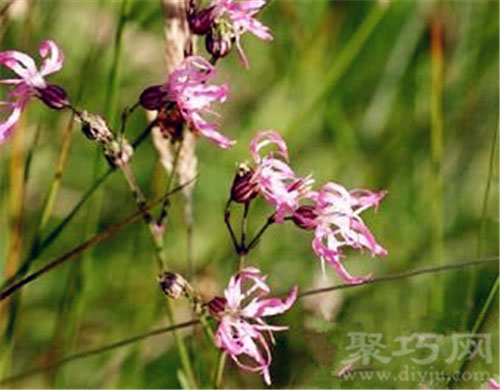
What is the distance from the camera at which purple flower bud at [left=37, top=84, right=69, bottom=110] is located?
3.68ft

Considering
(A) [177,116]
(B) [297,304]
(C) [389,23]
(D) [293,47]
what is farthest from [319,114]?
(A) [177,116]

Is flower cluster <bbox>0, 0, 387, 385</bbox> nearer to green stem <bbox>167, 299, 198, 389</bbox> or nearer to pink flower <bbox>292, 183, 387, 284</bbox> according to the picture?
pink flower <bbox>292, 183, 387, 284</bbox>

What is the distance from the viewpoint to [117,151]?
115 cm

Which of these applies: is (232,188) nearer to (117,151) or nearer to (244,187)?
(244,187)

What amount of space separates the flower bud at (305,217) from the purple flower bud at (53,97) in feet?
0.88

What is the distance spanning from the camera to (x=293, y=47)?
2.03 meters

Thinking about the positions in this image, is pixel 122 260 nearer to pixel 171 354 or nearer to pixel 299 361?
pixel 171 354

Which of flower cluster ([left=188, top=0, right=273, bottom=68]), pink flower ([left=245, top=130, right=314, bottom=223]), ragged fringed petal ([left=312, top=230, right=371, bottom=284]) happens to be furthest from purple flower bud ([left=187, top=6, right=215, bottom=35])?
ragged fringed petal ([left=312, top=230, right=371, bottom=284])

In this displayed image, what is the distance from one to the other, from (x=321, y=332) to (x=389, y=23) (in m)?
0.90

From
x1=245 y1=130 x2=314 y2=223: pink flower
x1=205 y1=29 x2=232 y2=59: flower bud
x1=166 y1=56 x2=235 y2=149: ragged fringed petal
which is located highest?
x1=205 y1=29 x2=232 y2=59: flower bud

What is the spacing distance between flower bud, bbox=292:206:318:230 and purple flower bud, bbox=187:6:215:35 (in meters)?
0.23

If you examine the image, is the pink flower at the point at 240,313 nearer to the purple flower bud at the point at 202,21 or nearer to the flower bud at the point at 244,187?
the flower bud at the point at 244,187

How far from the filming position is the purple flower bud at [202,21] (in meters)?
1.17

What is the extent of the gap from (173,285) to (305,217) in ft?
0.51
